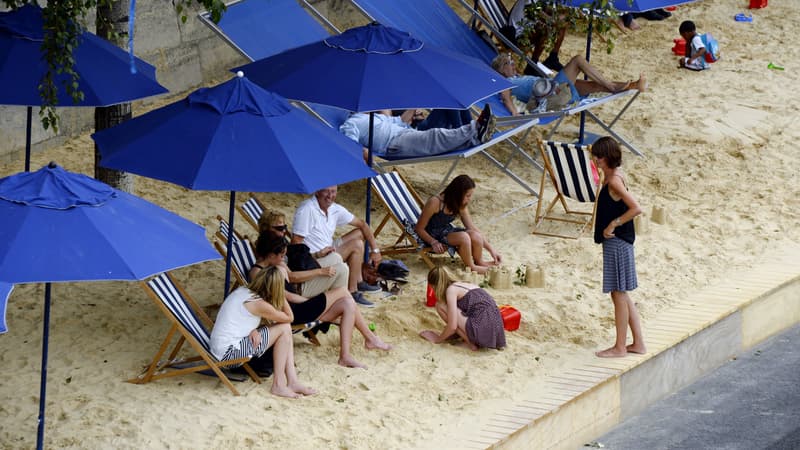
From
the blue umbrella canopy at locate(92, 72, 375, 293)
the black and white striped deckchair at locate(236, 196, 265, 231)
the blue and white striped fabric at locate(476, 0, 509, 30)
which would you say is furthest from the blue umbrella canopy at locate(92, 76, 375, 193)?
the blue and white striped fabric at locate(476, 0, 509, 30)

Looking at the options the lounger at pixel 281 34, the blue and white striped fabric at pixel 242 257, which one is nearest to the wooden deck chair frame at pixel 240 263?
the blue and white striped fabric at pixel 242 257

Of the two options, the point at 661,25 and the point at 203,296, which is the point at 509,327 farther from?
the point at 661,25

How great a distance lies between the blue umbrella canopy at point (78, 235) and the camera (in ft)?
19.6

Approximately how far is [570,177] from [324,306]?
3.41m

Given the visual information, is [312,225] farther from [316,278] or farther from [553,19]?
[553,19]

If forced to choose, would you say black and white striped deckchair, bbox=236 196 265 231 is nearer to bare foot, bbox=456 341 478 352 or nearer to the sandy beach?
the sandy beach

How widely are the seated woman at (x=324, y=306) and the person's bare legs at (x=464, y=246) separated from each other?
5.59 feet

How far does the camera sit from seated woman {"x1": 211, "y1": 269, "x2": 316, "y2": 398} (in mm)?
7711

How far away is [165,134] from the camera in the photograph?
7.93 m

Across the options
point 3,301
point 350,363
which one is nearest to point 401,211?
point 350,363

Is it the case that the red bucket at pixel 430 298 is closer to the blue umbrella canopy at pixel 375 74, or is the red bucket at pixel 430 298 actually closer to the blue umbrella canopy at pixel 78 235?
the blue umbrella canopy at pixel 375 74

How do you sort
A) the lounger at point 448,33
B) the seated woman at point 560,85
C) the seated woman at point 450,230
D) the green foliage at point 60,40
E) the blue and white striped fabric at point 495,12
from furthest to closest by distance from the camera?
the blue and white striped fabric at point 495,12 < the seated woman at point 560,85 < the lounger at point 448,33 < the seated woman at point 450,230 < the green foliage at point 60,40

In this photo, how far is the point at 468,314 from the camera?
8.72 metres

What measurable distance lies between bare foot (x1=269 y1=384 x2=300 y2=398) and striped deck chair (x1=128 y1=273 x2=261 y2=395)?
0.64 feet
